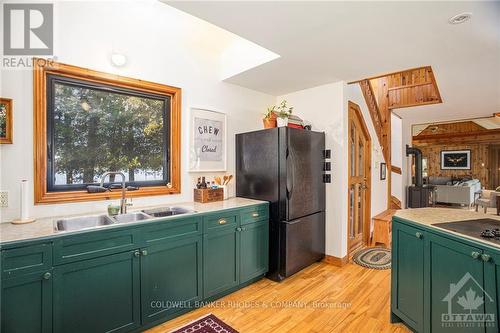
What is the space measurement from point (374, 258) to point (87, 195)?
372 cm

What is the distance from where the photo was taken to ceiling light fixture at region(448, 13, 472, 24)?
1.83 metres

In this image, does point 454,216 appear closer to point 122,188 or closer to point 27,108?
point 122,188

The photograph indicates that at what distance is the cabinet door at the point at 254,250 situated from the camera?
106 inches

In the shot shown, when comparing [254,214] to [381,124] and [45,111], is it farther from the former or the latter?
[381,124]

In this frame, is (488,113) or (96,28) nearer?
(96,28)

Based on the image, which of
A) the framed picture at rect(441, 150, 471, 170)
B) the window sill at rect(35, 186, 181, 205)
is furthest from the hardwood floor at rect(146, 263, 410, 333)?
the framed picture at rect(441, 150, 471, 170)

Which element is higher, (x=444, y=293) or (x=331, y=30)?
(x=331, y=30)

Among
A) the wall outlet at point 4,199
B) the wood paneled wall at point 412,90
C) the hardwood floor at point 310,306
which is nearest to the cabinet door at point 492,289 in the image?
the hardwood floor at point 310,306

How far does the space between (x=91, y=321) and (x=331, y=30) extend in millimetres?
2868

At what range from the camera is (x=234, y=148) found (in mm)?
3463

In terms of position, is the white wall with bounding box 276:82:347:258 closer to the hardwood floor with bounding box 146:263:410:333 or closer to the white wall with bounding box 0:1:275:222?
the hardwood floor with bounding box 146:263:410:333

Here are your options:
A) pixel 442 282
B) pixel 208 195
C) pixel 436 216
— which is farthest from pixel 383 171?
pixel 208 195

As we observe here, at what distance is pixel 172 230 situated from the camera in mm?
2129

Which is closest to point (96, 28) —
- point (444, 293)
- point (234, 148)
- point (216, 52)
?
point (216, 52)
